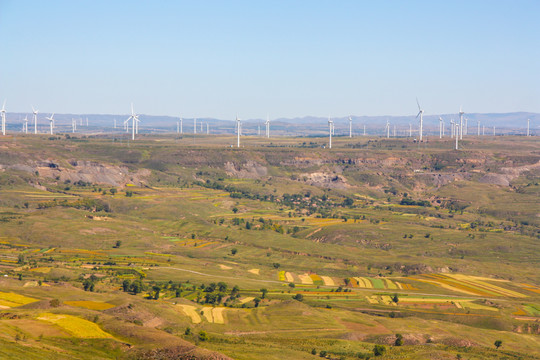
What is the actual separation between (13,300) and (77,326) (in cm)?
3478

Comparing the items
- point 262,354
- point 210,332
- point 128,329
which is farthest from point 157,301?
point 262,354

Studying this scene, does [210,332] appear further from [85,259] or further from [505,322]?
[85,259]

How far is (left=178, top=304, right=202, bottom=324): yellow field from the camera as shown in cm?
12462

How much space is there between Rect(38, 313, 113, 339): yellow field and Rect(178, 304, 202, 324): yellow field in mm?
27544

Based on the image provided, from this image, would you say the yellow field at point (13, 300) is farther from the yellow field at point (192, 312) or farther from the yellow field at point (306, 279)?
the yellow field at point (306, 279)

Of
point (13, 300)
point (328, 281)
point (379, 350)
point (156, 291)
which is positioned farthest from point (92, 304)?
point (328, 281)

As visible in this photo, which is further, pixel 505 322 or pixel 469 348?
pixel 505 322

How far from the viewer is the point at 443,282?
18000cm

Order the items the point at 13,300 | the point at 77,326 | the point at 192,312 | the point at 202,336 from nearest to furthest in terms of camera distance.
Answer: the point at 77,326, the point at 202,336, the point at 13,300, the point at 192,312

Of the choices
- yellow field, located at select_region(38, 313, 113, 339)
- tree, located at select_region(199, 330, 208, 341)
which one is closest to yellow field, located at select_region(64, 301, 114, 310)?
yellow field, located at select_region(38, 313, 113, 339)

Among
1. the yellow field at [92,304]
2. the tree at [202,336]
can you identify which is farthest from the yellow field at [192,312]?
the tree at [202,336]

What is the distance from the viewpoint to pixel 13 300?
4909 inches

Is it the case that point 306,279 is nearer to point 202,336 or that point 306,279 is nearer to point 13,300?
point 202,336

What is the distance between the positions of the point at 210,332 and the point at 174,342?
24.2 meters
